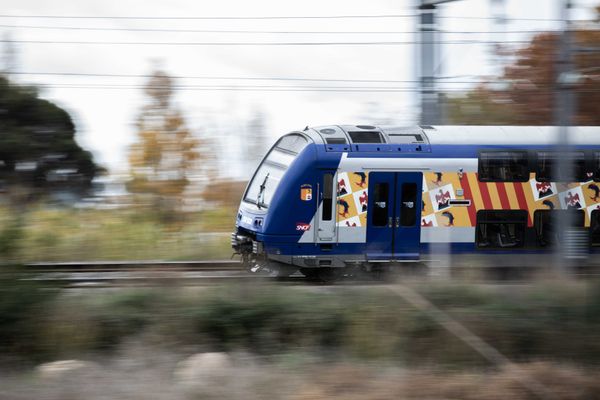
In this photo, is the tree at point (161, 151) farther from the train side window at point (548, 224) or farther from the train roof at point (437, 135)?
the train side window at point (548, 224)

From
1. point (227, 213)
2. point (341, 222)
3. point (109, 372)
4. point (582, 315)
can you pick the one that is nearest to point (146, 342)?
point (109, 372)

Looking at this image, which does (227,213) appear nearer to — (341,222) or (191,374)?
(341,222)

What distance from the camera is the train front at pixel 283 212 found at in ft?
49.9

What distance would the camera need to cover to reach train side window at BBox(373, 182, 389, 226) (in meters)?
15.3

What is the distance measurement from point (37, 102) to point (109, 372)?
25.4m

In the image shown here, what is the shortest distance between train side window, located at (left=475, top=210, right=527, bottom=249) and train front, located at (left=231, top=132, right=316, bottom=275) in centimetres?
333

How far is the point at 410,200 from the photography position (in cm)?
1541

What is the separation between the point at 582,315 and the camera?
359 inches

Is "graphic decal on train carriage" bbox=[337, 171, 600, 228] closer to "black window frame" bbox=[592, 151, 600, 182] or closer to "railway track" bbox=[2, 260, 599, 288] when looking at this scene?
"black window frame" bbox=[592, 151, 600, 182]

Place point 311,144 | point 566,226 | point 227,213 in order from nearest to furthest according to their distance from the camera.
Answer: point 566,226 < point 311,144 < point 227,213

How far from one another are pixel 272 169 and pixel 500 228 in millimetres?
4639

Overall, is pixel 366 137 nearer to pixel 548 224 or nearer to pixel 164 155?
pixel 548 224

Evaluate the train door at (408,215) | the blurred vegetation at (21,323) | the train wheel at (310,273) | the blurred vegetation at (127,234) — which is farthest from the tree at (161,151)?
the blurred vegetation at (21,323)

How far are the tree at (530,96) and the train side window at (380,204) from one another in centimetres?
1343
